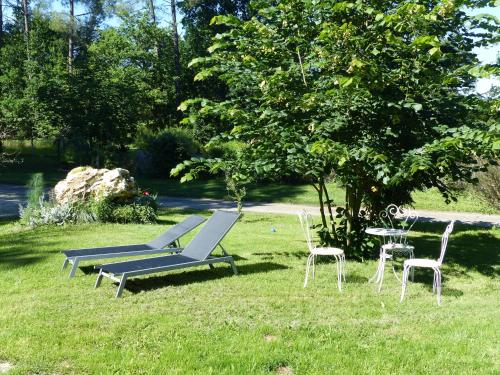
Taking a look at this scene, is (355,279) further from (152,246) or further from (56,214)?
(56,214)

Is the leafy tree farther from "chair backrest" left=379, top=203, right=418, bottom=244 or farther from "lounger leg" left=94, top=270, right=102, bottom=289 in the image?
"lounger leg" left=94, top=270, right=102, bottom=289

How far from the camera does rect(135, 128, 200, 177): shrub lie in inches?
974

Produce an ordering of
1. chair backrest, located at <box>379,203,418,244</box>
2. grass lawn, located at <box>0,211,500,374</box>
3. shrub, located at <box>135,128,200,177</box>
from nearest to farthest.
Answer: grass lawn, located at <box>0,211,500,374</box>
chair backrest, located at <box>379,203,418,244</box>
shrub, located at <box>135,128,200,177</box>

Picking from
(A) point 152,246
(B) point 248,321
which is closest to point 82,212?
(A) point 152,246

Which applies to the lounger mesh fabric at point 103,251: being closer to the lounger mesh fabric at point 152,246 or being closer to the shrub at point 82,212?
the lounger mesh fabric at point 152,246

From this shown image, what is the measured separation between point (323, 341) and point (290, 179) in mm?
17528

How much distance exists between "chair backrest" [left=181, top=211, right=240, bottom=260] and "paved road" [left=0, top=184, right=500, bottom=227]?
7126 millimetres

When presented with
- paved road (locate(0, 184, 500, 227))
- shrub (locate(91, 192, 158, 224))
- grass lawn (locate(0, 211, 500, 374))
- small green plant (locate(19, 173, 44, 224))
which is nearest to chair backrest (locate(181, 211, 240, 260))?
grass lawn (locate(0, 211, 500, 374))

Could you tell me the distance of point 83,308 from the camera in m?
5.48

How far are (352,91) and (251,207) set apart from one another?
32.3ft

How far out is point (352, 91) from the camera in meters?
6.48

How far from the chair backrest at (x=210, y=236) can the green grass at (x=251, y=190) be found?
8.31 metres

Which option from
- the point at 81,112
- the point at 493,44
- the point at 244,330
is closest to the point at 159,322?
the point at 244,330

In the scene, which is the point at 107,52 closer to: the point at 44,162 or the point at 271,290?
the point at 44,162
